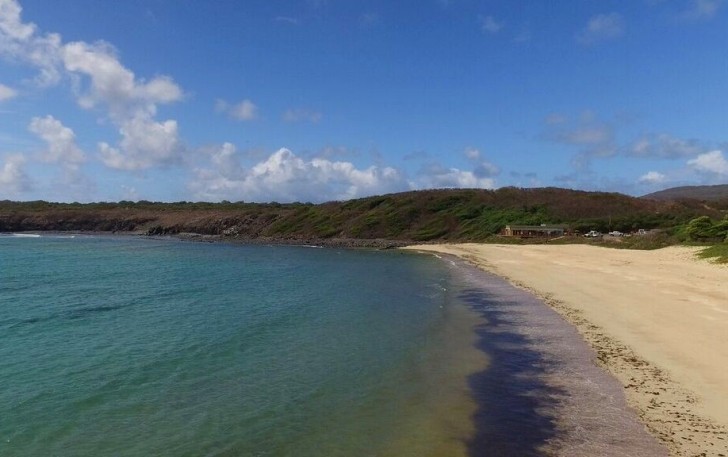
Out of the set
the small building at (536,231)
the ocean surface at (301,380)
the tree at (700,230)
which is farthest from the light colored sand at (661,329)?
the small building at (536,231)

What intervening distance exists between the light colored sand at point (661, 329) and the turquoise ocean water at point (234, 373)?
434cm

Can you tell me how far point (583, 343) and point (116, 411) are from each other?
15338mm

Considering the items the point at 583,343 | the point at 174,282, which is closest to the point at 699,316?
the point at 583,343

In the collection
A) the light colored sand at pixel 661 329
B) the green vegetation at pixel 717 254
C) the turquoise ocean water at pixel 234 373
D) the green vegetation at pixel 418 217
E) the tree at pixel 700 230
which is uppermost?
the green vegetation at pixel 418 217

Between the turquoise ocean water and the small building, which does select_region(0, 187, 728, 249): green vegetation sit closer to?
the small building

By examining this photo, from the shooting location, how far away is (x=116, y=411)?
13.1 m

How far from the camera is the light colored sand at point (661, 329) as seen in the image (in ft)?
37.3

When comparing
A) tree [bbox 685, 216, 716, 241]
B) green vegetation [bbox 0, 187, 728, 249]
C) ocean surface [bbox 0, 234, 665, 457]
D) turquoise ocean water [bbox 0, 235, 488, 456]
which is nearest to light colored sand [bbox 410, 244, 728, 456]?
ocean surface [bbox 0, 234, 665, 457]

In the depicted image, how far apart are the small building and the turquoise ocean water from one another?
59.2m

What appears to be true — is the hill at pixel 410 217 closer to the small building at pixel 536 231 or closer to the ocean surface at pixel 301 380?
the small building at pixel 536 231

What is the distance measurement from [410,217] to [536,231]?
32.0m

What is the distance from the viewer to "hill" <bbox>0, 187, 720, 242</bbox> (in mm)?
102188

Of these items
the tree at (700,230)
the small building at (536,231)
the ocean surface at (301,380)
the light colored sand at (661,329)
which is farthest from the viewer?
the small building at (536,231)

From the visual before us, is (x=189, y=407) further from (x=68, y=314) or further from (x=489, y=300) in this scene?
(x=489, y=300)
